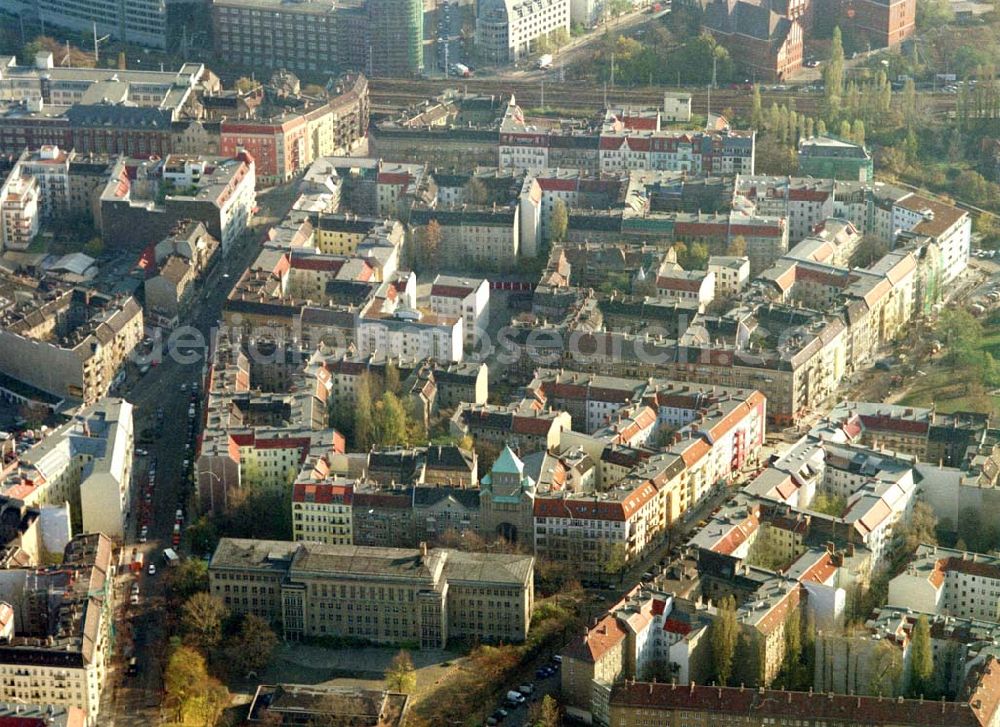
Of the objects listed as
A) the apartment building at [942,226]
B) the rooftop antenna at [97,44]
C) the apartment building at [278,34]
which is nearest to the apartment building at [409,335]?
the apartment building at [942,226]

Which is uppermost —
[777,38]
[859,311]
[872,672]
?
[777,38]

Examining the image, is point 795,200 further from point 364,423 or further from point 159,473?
point 159,473

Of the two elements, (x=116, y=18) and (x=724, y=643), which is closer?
(x=724, y=643)

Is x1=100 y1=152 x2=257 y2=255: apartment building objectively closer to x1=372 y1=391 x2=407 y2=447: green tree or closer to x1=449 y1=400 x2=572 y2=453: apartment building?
x1=372 y1=391 x2=407 y2=447: green tree

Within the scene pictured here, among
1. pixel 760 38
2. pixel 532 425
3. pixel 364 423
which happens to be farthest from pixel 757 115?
pixel 364 423

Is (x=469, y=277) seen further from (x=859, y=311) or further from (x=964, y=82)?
(x=964, y=82)

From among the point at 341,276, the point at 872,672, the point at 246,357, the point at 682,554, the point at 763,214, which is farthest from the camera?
the point at 763,214

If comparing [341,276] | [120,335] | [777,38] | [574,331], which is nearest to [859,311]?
[574,331]
